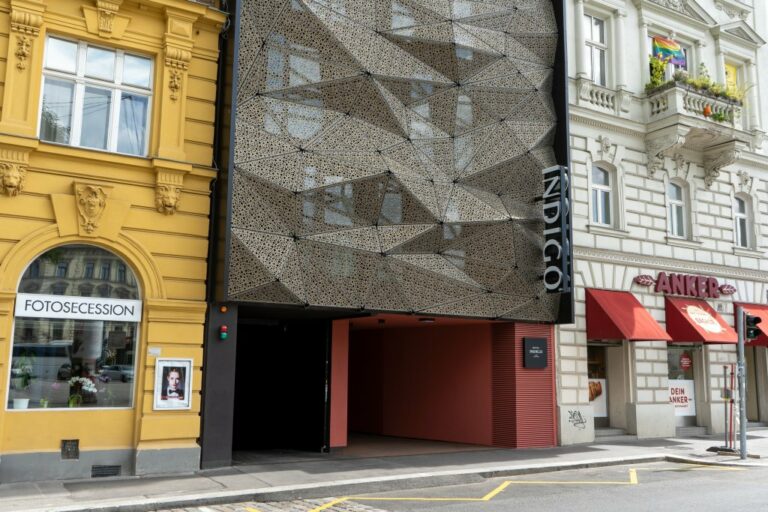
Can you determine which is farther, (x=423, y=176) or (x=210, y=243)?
(x=423, y=176)

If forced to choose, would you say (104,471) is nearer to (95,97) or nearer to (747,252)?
(95,97)

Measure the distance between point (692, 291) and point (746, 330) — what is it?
4.56 meters

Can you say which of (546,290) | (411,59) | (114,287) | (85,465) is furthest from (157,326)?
(546,290)

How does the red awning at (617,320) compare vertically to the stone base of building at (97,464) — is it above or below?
above

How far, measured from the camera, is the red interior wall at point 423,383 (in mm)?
19312

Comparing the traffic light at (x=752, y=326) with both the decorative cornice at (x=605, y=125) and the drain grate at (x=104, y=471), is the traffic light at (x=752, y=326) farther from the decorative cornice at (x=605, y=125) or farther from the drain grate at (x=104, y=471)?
the drain grate at (x=104, y=471)

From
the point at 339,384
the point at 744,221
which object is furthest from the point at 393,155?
the point at 744,221

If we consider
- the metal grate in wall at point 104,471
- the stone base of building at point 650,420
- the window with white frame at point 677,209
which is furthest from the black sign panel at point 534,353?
the metal grate in wall at point 104,471

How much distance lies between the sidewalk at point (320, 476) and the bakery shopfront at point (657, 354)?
68.9 inches

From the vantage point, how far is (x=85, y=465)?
12.7m

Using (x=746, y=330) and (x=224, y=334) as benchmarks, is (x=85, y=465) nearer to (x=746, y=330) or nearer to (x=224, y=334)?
(x=224, y=334)

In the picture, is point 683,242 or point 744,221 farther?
point 744,221

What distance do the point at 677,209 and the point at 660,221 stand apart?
146cm

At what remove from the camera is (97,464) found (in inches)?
506
